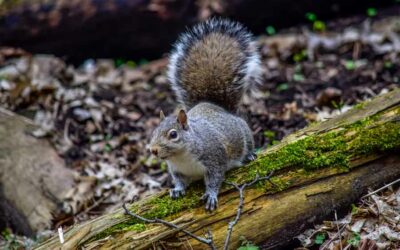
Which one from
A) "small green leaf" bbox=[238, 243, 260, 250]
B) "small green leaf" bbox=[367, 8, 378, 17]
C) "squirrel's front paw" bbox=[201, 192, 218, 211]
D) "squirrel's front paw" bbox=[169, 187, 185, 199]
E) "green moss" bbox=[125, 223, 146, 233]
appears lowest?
"small green leaf" bbox=[238, 243, 260, 250]

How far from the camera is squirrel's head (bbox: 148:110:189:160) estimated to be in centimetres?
397

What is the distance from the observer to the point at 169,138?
4043mm

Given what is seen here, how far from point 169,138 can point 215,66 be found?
4.53ft

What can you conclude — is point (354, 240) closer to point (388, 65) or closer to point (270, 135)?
point (270, 135)

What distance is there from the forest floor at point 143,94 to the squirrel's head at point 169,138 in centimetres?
152

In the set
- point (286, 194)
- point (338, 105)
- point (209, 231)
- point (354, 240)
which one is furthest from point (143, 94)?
point (354, 240)

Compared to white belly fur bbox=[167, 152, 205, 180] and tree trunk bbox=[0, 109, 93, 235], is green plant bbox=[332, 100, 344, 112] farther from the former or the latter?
tree trunk bbox=[0, 109, 93, 235]

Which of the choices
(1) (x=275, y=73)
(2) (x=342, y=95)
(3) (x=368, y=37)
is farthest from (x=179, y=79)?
(3) (x=368, y=37)

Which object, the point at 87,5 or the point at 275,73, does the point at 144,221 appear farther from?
the point at 87,5

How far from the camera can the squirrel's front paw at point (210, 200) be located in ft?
13.2

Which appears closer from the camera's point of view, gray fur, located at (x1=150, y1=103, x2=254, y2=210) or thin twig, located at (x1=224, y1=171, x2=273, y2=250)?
thin twig, located at (x1=224, y1=171, x2=273, y2=250)

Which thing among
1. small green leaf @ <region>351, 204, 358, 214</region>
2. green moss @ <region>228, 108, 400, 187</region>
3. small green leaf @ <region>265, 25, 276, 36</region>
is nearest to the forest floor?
small green leaf @ <region>265, 25, 276, 36</region>

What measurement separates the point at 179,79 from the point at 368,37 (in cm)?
419

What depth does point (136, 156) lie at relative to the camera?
675cm
